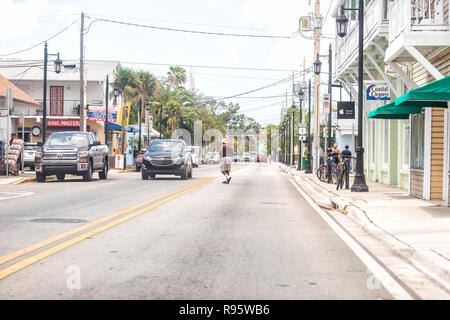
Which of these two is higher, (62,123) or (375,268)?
(62,123)

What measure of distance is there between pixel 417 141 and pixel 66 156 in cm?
1299

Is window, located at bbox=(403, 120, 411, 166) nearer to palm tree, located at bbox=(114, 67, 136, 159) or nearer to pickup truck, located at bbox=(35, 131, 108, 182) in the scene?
pickup truck, located at bbox=(35, 131, 108, 182)

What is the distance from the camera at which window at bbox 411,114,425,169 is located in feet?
57.3

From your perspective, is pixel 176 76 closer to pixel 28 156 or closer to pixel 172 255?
pixel 28 156

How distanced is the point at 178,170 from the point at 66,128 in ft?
89.5

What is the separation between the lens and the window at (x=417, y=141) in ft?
57.3

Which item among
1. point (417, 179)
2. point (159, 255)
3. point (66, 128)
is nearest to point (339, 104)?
point (417, 179)

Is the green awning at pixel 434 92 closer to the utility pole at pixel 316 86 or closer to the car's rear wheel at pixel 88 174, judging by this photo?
the car's rear wheel at pixel 88 174

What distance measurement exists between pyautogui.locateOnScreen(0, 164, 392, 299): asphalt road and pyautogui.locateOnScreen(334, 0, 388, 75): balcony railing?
8.91 m

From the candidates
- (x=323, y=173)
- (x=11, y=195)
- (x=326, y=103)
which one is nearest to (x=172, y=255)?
(x=11, y=195)

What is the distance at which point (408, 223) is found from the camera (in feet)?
37.0

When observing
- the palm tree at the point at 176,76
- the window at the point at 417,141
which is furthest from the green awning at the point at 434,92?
the palm tree at the point at 176,76

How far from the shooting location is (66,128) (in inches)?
2060
